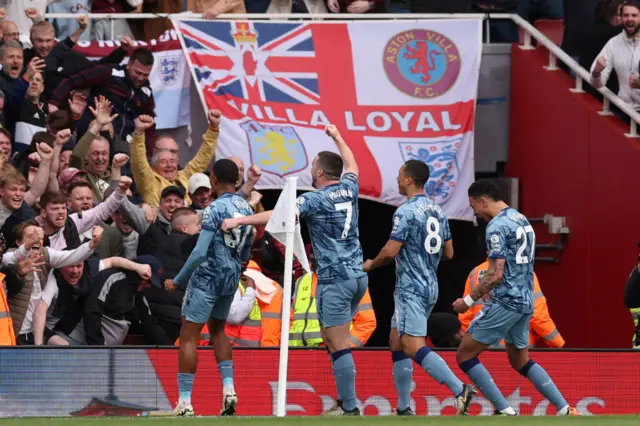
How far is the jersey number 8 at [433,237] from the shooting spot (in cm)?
1259

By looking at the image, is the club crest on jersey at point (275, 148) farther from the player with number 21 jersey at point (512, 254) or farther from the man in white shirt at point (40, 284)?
the player with number 21 jersey at point (512, 254)

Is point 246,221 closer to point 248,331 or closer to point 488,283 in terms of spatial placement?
point 488,283

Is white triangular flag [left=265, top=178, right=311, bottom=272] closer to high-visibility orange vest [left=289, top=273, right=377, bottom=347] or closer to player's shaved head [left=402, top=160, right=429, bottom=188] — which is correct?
player's shaved head [left=402, top=160, right=429, bottom=188]

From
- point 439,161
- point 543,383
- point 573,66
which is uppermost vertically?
point 573,66

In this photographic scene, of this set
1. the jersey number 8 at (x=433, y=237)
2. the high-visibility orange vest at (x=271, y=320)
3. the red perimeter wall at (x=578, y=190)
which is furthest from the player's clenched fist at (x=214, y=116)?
the red perimeter wall at (x=578, y=190)

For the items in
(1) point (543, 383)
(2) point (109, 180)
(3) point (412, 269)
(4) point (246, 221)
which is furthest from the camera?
(2) point (109, 180)

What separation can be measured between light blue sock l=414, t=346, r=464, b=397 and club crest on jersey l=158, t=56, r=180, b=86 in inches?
266

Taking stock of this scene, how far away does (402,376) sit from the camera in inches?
492

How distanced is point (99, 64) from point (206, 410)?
5167 millimetres

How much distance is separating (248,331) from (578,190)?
6009 mm

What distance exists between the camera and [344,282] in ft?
40.4

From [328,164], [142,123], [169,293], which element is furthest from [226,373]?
[142,123]

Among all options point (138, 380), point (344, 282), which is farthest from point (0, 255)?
point (344, 282)

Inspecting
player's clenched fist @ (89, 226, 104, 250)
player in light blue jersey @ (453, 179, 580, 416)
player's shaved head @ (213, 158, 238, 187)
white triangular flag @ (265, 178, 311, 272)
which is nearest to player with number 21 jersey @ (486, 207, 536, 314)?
player in light blue jersey @ (453, 179, 580, 416)
